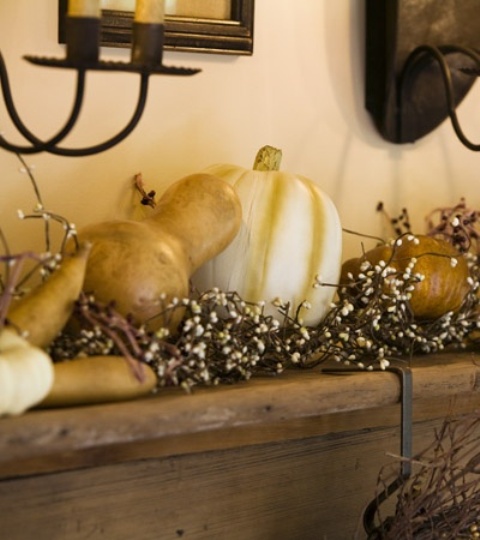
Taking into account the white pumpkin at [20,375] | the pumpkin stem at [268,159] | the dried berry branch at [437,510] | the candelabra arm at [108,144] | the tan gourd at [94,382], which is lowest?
the dried berry branch at [437,510]

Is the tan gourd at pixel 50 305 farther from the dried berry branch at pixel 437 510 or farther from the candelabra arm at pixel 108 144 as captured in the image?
the dried berry branch at pixel 437 510

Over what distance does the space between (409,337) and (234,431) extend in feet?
0.68

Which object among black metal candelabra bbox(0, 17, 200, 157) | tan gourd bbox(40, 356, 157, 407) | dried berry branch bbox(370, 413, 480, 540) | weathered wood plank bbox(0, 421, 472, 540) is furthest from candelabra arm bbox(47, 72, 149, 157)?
dried berry branch bbox(370, 413, 480, 540)

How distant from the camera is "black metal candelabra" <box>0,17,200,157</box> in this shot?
0.73 meters

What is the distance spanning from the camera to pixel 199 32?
103 centimetres

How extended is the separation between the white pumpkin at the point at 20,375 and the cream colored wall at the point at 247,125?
292 millimetres

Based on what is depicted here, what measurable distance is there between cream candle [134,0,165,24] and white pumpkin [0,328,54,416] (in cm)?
26

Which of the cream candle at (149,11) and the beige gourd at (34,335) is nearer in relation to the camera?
the beige gourd at (34,335)

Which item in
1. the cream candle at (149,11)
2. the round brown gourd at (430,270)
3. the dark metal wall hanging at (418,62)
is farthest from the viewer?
the dark metal wall hanging at (418,62)

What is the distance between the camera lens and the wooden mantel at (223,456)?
73 centimetres

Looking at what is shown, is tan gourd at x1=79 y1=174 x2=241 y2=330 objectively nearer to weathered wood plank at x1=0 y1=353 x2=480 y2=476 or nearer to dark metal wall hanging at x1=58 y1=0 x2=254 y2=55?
weathered wood plank at x1=0 y1=353 x2=480 y2=476

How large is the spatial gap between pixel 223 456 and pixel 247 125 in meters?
0.37

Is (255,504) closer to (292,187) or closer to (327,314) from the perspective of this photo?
(327,314)

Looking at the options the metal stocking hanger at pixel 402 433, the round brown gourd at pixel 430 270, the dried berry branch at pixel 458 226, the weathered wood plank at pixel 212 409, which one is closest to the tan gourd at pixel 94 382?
the weathered wood plank at pixel 212 409
